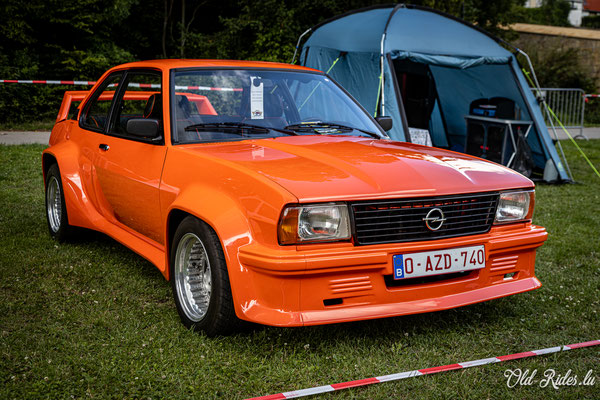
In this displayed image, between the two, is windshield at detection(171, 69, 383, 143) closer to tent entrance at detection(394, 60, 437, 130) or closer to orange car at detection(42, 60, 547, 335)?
orange car at detection(42, 60, 547, 335)

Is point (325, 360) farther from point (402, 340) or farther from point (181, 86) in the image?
point (181, 86)

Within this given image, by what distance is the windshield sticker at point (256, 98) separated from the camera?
4.02 m

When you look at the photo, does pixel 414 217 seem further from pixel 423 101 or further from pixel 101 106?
pixel 423 101

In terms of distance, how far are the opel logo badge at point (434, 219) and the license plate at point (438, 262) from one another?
0.13 m

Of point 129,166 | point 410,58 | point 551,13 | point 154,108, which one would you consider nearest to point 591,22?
point 551,13

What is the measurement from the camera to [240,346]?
10.7ft

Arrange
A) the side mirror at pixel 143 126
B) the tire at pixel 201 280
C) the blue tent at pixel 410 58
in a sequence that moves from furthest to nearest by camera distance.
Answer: the blue tent at pixel 410 58
the side mirror at pixel 143 126
the tire at pixel 201 280

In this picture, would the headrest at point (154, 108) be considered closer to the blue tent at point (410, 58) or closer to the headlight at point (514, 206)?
the headlight at point (514, 206)

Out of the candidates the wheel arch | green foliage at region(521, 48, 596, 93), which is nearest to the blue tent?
the wheel arch

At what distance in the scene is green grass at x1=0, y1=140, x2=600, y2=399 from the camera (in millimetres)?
2848

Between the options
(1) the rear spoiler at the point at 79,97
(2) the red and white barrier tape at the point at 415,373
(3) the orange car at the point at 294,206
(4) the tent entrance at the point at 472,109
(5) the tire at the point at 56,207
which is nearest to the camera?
(2) the red and white barrier tape at the point at 415,373

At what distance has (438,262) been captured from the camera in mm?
3078

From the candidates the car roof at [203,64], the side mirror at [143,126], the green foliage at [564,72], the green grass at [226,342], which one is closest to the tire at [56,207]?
the green grass at [226,342]

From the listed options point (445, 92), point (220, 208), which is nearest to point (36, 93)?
point (445, 92)
